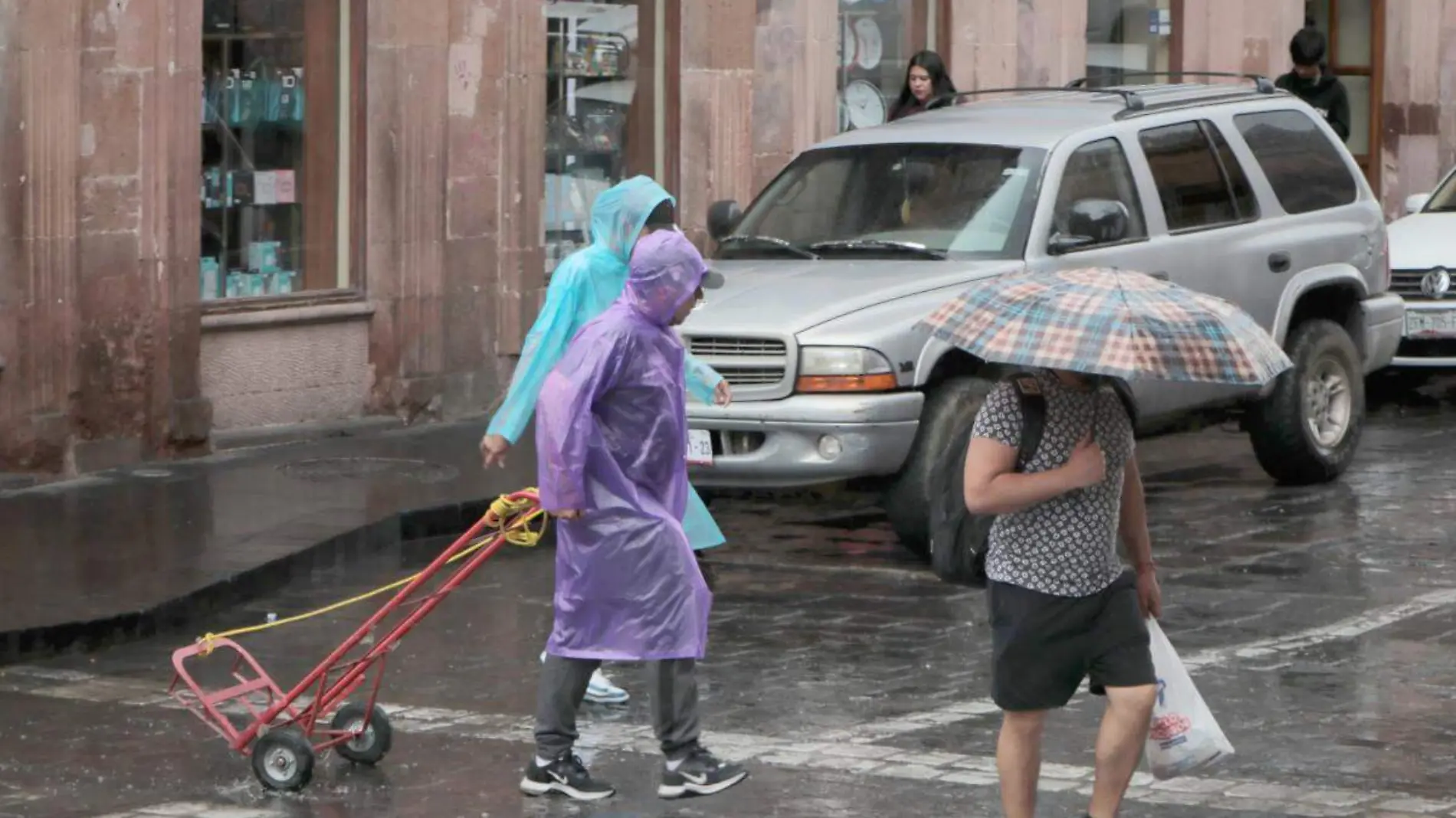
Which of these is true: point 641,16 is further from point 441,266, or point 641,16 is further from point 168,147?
point 168,147

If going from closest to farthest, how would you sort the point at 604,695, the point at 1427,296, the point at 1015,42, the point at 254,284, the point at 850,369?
the point at 604,695 → the point at 850,369 → the point at 254,284 → the point at 1427,296 → the point at 1015,42

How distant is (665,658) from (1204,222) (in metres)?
6.66

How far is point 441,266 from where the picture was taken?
16672 mm

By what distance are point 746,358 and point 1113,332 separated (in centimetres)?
546

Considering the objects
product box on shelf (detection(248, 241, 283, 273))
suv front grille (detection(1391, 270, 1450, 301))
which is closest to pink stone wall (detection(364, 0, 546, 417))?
product box on shelf (detection(248, 241, 283, 273))

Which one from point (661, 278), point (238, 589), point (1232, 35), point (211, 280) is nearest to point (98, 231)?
point (211, 280)

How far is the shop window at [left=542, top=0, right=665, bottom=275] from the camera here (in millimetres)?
18094

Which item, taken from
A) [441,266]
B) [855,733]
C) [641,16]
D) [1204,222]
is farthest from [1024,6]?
[855,733]

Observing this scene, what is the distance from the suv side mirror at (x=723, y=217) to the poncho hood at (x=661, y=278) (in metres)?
5.03

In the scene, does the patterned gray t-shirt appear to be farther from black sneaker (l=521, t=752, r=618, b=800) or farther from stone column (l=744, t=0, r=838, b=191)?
stone column (l=744, t=0, r=838, b=191)

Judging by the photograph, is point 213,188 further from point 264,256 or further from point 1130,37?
point 1130,37

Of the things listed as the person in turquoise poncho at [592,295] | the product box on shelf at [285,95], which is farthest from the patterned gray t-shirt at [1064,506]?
the product box on shelf at [285,95]

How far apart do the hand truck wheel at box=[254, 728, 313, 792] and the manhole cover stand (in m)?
6.02

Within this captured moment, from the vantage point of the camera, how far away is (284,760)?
766cm
